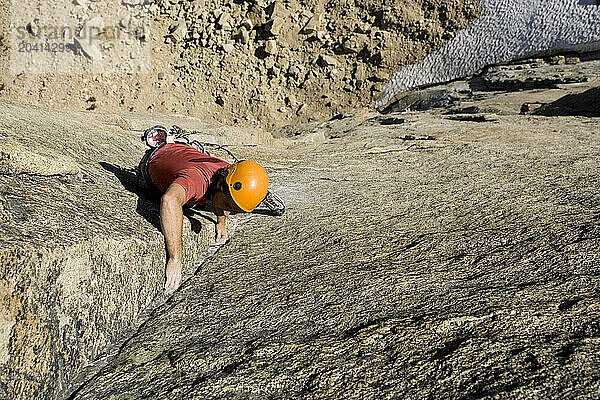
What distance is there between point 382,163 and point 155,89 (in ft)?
37.0

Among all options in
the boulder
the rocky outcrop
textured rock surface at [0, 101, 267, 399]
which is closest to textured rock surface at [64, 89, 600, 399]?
textured rock surface at [0, 101, 267, 399]

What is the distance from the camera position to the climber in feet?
10.0

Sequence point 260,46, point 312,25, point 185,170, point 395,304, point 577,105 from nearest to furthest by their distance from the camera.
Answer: point 395,304, point 185,170, point 577,105, point 312,25, point 260,46

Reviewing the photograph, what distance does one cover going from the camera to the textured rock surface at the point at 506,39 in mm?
13977

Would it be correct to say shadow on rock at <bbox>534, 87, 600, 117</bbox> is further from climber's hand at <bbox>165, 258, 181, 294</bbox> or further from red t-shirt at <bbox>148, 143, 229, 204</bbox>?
climber's hand at <bbox>165, 258, 181, 294</bbox>

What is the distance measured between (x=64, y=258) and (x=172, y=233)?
80cm

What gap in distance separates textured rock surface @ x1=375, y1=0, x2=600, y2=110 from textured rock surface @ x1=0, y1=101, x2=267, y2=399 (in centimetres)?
1328

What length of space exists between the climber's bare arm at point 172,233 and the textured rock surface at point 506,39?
44.5 ft

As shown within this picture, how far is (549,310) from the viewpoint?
85.4 inches

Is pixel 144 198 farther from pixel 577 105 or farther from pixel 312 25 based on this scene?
pixel 312 25

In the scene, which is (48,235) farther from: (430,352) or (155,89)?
(155,89)

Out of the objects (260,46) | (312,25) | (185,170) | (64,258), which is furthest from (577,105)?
(64,258)

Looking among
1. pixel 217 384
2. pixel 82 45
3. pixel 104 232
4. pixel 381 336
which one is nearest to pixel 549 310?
pixel 381 336

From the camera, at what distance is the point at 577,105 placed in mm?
10781
